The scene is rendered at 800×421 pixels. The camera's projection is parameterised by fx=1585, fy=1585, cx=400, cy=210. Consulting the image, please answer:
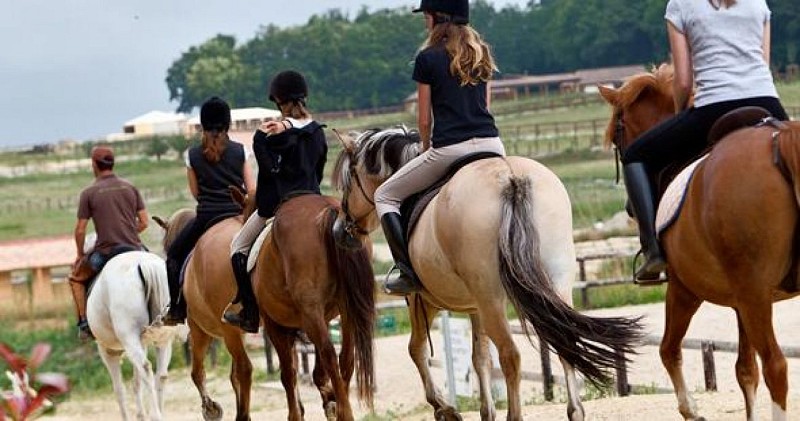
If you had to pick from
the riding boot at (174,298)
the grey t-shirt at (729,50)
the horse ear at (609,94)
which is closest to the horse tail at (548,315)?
the grey t-shirt at (729,50)

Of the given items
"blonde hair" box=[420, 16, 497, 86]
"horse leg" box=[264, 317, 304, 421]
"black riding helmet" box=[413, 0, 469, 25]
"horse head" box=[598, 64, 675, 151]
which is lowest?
"horse leg" box=[264, 317, 304, 421]

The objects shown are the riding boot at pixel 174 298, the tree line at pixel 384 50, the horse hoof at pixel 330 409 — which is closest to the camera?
the horse hoof at pixel 330 409

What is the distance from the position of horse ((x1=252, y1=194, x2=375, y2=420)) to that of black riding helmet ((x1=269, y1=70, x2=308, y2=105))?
0.74m

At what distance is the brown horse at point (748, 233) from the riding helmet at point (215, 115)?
522cm

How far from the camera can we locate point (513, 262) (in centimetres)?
846

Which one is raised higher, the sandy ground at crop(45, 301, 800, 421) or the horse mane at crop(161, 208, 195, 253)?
the horse mane at crop(161, 208, 195, 253)

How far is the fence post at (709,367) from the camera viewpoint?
14.0 metres

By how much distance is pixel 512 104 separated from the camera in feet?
373

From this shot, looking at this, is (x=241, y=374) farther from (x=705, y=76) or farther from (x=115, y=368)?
(x=705, y=76)

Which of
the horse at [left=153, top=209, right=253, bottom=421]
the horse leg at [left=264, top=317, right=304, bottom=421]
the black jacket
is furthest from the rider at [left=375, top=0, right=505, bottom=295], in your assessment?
the horse at [left=153, top=209, right=253, bottom=421]

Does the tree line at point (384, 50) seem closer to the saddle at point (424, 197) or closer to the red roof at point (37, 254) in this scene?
Answer: the red roof at point (37, 254)

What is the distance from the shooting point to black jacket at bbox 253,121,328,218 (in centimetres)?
1127

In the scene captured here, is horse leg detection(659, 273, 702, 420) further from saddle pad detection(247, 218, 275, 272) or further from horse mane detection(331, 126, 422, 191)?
saddle pad detection(247, 218, 275, 272)

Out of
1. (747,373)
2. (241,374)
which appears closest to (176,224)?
(241,374)
